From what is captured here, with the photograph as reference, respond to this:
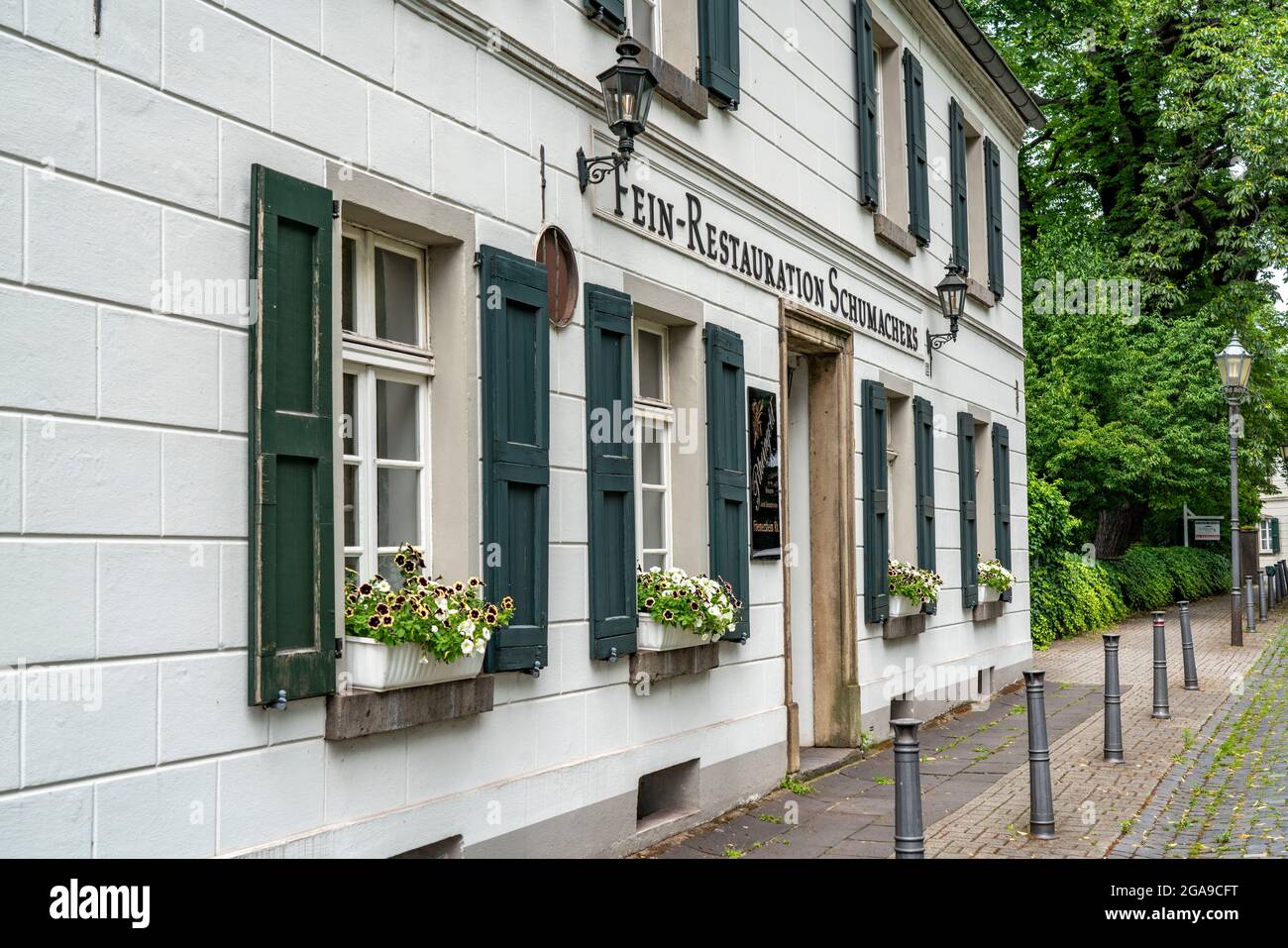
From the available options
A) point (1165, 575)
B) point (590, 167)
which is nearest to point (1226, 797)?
point (590, 167)

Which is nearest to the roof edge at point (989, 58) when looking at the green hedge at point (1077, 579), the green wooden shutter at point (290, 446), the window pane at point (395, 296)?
the green hedge at point (1077, 579)

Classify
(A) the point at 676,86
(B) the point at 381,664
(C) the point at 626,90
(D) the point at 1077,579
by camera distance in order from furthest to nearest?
1. (D) the point at 1077,579
2. (A) the point at 676,86
3. (C) the point at 626,90
4. (B) the point at 381,664

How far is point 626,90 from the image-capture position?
6.60 metres

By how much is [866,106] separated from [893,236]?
1.27 metres

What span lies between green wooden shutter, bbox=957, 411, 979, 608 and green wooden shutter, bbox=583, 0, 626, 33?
7.80m

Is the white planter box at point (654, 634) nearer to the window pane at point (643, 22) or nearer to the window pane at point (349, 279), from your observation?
the window pane at point (349, 279)

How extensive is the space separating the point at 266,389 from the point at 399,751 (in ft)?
5.38

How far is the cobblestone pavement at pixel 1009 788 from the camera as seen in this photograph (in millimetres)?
7367

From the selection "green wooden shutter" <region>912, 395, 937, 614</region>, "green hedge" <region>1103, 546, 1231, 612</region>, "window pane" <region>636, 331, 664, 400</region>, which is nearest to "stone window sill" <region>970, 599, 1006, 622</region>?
"green wooden shutter" <region>912, 395, 937, 614</region>

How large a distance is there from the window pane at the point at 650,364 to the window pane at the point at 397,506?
2489 mm

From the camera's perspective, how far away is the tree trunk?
91.7ft

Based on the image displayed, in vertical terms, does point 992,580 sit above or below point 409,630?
below

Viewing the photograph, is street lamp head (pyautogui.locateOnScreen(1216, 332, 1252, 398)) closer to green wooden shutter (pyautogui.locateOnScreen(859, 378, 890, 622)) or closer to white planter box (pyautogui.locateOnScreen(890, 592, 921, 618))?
white planter box (pyautogui.locateOnScreen(890, 592, 921, 618))

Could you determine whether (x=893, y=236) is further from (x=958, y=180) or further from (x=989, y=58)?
(x=989, y=58)
